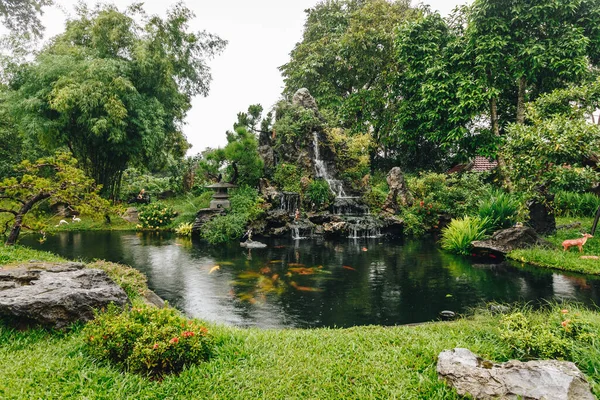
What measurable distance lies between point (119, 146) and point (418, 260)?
1325 centimetres

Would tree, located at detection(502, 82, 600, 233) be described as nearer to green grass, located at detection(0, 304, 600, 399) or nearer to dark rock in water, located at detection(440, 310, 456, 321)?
dark rock in water, located at detection(440, 310, 456, 321)

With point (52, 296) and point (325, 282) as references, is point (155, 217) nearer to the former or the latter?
point (325, 282)

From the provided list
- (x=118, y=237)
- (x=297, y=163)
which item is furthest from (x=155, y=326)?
(x=297, y=163)

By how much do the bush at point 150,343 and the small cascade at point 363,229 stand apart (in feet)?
30.7

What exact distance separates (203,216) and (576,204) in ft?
44.3

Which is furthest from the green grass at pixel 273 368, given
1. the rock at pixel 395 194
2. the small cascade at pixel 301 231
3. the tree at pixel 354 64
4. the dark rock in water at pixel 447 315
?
the tree at pixel 354 64

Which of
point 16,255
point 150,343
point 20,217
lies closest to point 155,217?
point 20,217

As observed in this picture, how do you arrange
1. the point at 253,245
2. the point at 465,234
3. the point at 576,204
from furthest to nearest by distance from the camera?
1. the point at 576,204
2. the point at 253,245
3. the point at 465,234

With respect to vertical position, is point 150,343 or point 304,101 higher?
point 304,101

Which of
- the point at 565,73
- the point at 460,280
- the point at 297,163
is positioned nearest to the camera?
the point at 460,280

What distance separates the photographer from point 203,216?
42.9 ft

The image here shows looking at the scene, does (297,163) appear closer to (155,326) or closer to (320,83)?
(320,83)

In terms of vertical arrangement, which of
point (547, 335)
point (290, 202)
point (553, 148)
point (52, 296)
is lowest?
point (547, 335)

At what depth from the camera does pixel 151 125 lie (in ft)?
50.3
